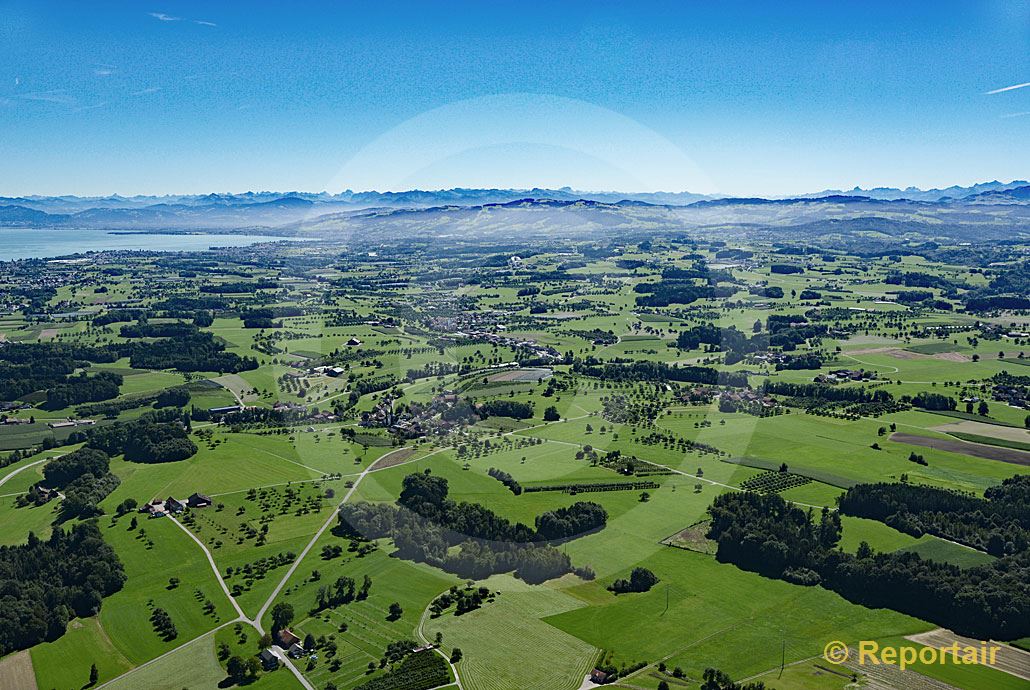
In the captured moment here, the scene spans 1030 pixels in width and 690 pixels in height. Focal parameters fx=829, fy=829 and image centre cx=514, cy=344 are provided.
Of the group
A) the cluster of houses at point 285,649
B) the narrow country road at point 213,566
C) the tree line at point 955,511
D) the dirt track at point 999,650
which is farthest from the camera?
the tree line at point 955,511

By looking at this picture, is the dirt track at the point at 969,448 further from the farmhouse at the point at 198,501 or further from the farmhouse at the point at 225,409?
the farmhouse at the point at 225,409

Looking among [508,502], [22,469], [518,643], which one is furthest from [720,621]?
[22,469]

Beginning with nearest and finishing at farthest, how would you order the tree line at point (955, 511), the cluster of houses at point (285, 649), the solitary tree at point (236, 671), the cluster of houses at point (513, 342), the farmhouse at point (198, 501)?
the solitary tree at point (236, 671) → the cluster of houses at point (285, 649) → the tree line at point (955, 511) → the farmhouse at point (198, 501) → the cluster of houses at point (513, 342)

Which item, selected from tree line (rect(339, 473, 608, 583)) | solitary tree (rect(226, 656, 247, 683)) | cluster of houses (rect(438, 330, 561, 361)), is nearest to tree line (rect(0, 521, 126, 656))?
solitary tree (rect(226, 656, 247, 683))

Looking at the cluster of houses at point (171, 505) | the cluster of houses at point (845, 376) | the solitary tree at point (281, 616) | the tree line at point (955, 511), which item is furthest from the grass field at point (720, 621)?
the cluster of houses at point (845, 376)

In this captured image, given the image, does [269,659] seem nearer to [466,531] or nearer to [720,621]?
[466,531]

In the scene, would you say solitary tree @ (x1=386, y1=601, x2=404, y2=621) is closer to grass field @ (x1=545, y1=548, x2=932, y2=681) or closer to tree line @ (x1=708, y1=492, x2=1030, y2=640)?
grass field @ (x1=545, y1=548, x2=932, y2=681)

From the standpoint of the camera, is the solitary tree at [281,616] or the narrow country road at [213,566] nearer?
the solitary tree at [281,616]
